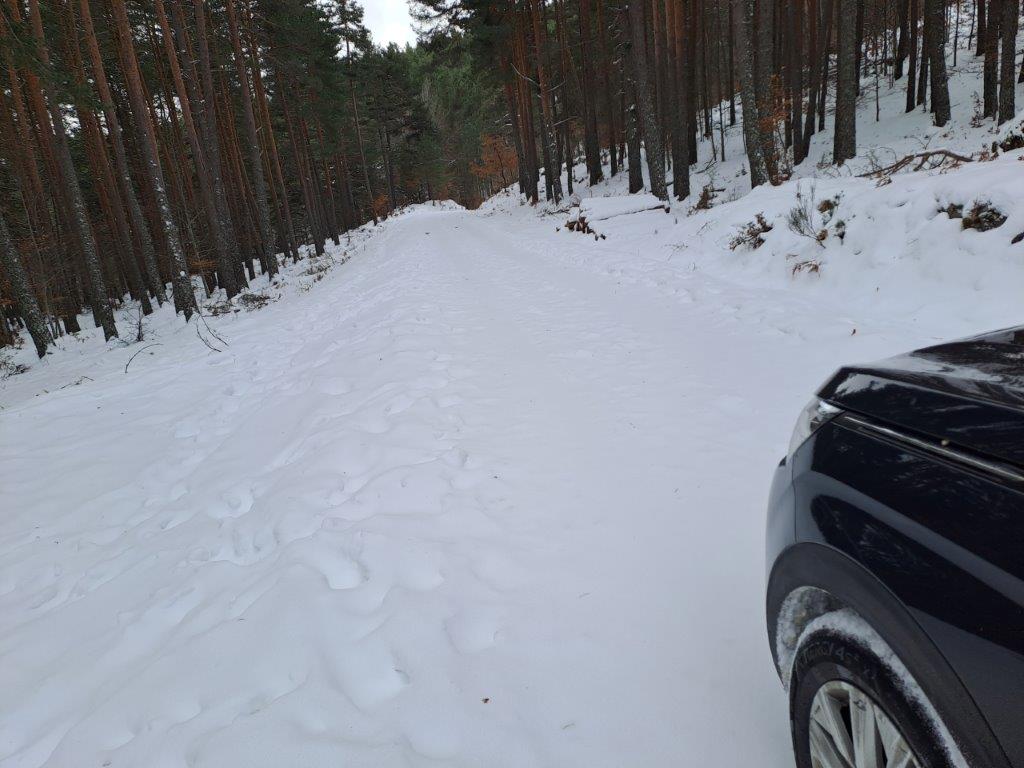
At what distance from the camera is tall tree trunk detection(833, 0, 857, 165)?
12.3m

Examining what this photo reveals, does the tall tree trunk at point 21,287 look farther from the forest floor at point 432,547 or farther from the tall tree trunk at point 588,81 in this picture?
the tall tree trunk at point 588,81

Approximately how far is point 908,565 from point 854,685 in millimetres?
352

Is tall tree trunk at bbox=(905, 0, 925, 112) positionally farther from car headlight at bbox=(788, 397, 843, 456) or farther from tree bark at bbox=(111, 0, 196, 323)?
car headlight at bbox=(788, 397, 843, 456)

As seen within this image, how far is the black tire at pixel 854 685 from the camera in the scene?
3.48 ft

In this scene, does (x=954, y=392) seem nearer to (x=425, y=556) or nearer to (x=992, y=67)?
(x=425, y=556)

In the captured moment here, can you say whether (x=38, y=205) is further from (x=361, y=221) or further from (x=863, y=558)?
(x=361, y=221)

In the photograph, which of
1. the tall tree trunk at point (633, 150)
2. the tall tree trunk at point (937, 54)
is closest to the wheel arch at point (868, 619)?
the tall tree trunk at point (633, 150)

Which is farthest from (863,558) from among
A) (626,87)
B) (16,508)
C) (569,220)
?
(626,87)

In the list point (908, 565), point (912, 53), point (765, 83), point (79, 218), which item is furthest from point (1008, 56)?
point (79, 218)

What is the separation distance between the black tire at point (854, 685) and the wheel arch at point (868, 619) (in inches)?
2.3

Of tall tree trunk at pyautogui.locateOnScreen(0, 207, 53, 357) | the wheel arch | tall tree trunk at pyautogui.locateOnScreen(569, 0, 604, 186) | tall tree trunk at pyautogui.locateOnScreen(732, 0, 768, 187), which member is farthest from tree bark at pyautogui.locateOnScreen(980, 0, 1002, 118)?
tall tree trunk at pyautogui.locateOnScreen(0, 207, 53, 357)

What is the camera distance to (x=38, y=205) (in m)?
17.9

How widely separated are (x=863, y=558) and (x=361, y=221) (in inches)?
2195

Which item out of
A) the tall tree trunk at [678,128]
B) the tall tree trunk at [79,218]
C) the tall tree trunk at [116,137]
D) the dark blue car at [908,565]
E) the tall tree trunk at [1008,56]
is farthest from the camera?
the tall tree trunk at [678,128]
